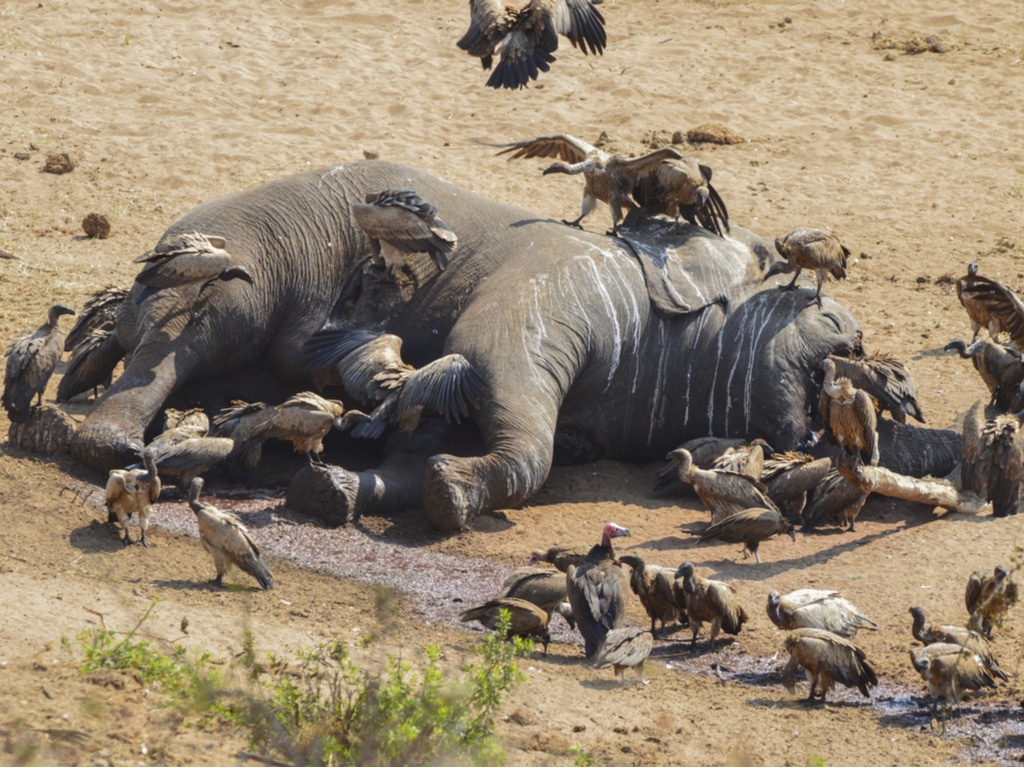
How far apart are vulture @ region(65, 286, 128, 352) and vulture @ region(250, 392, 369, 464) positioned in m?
1.97

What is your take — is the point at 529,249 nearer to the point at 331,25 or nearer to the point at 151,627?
the point at 151,627

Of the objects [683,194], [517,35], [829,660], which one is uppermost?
[517,35]

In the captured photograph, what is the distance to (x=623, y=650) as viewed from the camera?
7.20 meters

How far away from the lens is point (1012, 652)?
Result: 7844 mm

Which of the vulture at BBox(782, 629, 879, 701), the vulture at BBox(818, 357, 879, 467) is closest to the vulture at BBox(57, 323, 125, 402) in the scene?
the vulture at BBox(818, 357, 879, 467)

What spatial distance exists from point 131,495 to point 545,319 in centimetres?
303

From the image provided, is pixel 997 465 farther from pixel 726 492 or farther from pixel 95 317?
pixel 95 317

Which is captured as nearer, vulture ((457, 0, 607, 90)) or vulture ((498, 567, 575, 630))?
vulture ((498, 567, 575, 630))

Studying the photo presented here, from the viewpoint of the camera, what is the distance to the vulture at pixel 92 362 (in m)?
10.7

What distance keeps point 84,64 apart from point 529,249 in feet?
30.7

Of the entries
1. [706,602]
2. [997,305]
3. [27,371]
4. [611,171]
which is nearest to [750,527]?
[706,602]

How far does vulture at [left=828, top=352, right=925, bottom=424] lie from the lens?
10312mm

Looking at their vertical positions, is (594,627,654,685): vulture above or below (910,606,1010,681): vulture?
below

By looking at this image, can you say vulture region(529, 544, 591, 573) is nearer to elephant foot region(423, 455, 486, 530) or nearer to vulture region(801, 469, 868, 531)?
elephant foot region(423, 455, 486, 530)
